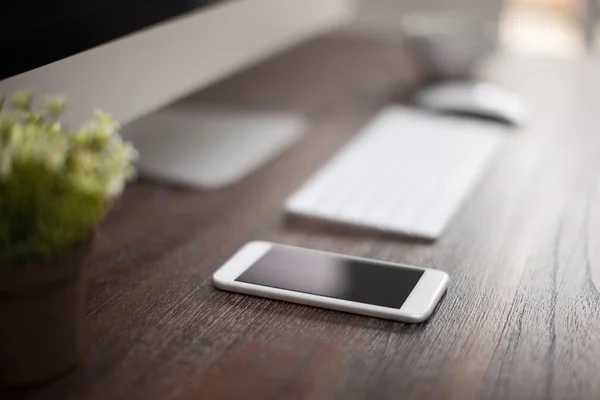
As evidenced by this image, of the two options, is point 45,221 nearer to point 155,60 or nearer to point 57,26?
point 57,26

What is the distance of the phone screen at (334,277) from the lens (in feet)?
2.18

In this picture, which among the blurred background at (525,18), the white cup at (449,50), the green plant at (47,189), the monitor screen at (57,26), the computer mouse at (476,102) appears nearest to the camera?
the green plant at (47,189)

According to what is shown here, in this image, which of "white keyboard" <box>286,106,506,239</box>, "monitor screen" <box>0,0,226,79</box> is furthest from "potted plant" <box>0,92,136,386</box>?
"white keyboard" <box>286,106,506,239</box>

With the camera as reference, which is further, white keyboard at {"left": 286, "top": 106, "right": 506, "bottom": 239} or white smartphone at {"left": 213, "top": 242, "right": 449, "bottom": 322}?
white keyboard at {"left": 286, "top": 106, "right": 506, "bottom": 239}

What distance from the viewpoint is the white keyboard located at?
2.77 feet

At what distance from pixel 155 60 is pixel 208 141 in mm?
208

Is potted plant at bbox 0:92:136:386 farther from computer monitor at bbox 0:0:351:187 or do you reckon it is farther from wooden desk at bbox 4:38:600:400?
computer monitor at bbox 0:0:351:187

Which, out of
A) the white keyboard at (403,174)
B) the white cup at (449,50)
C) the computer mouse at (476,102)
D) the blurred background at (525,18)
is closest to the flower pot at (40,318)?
the white keyboard at (403,174)

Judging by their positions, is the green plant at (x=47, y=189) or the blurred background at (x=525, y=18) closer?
the green plant at (x=47, y=189)

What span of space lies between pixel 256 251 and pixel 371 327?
16cm

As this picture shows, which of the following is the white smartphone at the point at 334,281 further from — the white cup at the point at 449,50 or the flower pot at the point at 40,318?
the white cup at the point at 449,50

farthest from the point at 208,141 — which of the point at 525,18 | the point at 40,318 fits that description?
the point at 525,18

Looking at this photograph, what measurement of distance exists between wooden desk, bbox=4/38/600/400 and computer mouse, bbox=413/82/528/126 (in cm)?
7

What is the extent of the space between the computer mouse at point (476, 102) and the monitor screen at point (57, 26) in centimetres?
53
